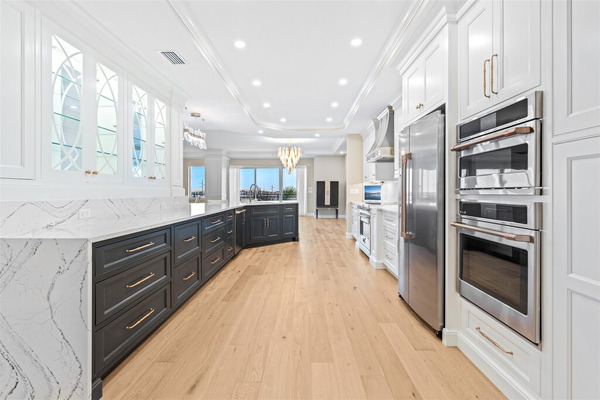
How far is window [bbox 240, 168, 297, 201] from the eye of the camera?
12.0m

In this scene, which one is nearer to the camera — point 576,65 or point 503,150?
point 576,65

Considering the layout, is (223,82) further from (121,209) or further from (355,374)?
(355,374)

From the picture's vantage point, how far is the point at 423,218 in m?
2.17

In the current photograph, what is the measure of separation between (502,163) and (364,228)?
3223 mm

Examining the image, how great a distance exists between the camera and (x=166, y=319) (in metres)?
2.23

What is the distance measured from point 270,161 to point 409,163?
32.0ft

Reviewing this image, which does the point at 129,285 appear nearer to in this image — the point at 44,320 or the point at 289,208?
the point at 44,320

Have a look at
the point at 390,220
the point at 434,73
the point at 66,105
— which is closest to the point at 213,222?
the point at 66,105

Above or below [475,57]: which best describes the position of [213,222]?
below

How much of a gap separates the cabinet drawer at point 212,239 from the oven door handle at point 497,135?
2.68 m

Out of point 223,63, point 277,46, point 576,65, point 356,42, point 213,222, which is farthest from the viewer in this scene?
point 213,222

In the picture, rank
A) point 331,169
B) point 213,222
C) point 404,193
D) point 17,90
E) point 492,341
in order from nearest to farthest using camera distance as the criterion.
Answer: point 492,341, point 17,90, point 404,193, point 213,222, point 331,169

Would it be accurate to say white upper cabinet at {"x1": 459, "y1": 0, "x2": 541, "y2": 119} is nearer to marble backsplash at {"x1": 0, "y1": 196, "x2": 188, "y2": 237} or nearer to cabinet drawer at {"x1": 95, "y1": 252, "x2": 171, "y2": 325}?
cabinet drawer at {"x1": 95, "y1": 252, "x2": 171, "y2": 325}

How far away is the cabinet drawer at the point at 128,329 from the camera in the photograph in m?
1.48
